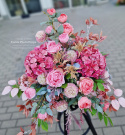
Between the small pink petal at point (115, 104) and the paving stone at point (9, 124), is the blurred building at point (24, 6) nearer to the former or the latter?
the paving stone at point (9, 124)

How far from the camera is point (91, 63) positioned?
0.95 meters

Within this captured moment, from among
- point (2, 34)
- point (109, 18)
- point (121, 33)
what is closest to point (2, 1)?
point (2, 34)

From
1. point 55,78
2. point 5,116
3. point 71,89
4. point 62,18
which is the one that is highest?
point 62,18

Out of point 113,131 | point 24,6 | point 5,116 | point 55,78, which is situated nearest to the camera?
point 55,78

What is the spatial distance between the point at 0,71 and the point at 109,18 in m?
5.63

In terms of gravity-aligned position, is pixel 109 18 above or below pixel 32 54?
below

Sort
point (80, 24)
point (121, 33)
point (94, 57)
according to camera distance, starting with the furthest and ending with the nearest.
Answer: point (121, 33) < point (80, 24) < point (94, 57)

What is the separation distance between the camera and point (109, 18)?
6684 mm

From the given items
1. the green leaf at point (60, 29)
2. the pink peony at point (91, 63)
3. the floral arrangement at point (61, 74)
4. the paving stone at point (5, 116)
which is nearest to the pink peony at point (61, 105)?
the floral arrangement at point (61, 74)

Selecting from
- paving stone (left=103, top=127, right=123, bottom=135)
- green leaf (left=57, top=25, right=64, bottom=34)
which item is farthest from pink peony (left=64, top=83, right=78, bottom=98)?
paving stone (left=103, top=127, right=123, bottom=135)

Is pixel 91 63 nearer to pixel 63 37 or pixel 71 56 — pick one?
pixel 71 56

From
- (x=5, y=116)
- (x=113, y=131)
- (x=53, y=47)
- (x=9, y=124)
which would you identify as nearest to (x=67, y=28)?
(x=53, y=47)

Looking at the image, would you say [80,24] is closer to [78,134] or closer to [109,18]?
[78,134]

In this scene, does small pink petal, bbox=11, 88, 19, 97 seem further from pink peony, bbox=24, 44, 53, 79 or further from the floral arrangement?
pink peony, bbox=24, 44, 53, 79
